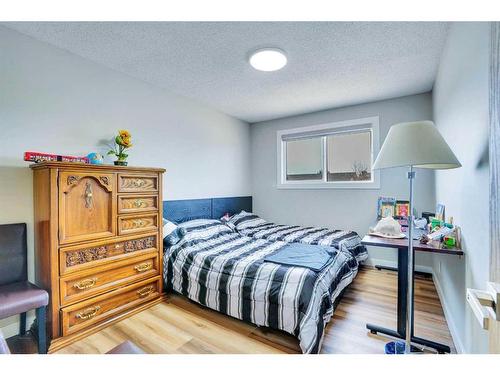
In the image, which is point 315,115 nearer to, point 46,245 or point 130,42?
point 130,42

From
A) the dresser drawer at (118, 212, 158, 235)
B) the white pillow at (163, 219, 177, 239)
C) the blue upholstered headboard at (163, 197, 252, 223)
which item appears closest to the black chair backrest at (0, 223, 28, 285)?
the dresser drawer at (118, 212, 158, 235)

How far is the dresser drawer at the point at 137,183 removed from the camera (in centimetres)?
201

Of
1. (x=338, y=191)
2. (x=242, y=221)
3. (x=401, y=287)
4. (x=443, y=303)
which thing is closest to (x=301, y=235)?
(x=242, y=221)

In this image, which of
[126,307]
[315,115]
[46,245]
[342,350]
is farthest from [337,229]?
[46,245]

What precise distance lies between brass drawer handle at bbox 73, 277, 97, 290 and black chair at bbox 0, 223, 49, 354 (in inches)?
9.0

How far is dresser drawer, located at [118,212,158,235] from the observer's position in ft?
6.58

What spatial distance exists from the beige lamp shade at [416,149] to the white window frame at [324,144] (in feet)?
7.22

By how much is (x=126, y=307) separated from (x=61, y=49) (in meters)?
2.30

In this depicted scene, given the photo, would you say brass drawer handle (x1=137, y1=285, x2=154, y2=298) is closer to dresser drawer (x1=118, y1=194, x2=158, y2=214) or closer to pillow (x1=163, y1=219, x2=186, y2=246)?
pillow (x1=163, y1=219, x2=186, y2=246)

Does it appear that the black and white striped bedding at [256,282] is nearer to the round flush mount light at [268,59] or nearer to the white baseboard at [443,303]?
the white baseboard at [443,303]
